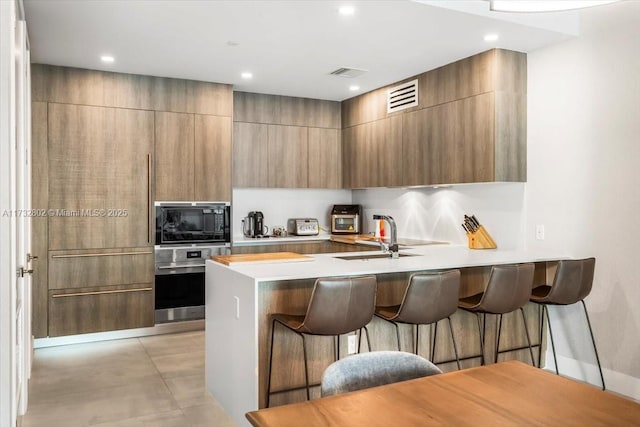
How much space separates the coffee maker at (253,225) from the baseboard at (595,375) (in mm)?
3258

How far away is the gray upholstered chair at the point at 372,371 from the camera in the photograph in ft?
5.46

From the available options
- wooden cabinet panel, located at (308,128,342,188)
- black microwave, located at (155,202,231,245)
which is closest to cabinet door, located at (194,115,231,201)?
black microwave, located at (155,202,231,245)

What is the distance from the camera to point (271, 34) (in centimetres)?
380

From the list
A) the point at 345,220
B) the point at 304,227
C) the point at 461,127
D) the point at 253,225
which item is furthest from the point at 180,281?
the point at 461,127

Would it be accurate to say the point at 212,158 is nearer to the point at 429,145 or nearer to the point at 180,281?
the point at 180,281

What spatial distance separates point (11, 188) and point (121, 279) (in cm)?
286

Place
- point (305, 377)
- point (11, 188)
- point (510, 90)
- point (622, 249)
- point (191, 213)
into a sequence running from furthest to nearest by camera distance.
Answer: point (191, 213), point (510, 90), point (622, 249), point (305, 377), point (11, 188)

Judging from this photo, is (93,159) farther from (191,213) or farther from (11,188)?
(11,188)

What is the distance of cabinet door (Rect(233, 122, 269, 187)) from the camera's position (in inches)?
227

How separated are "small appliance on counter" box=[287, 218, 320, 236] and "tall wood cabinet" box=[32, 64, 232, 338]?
1276 millimetres


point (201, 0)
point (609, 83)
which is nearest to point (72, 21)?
point (201, 0)

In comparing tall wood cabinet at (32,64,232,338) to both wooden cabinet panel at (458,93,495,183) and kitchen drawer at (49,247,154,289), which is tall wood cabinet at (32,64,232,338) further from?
wooden cabinet panel at (458,93,495,183)

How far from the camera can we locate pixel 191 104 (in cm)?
515

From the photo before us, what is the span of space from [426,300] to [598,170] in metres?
1.79
